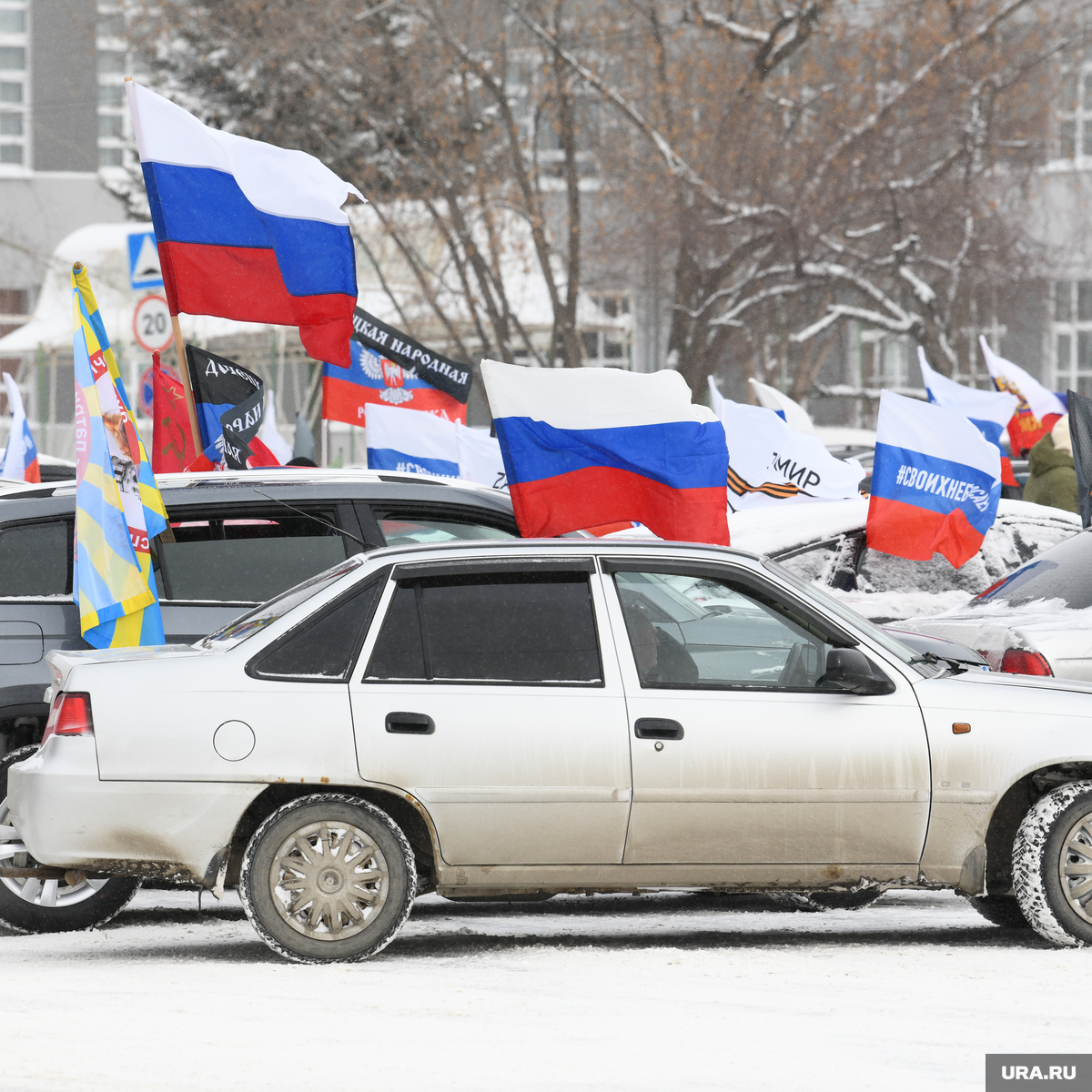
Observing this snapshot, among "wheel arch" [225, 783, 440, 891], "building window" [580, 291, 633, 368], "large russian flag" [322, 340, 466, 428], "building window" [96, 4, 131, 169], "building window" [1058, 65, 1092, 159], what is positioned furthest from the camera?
"building window" [96, 4, 131, 169]

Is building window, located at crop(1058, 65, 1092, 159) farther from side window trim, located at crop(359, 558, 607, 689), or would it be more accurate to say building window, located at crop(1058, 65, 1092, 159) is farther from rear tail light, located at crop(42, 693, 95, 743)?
rear tail light, located at crop(42, 693, 95, 743)

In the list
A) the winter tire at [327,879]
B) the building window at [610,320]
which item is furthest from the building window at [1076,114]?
the winter tire at [327,879]

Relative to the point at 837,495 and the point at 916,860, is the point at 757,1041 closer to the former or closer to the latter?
the point at 916,860

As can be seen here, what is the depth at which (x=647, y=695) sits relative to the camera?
21.3 feet

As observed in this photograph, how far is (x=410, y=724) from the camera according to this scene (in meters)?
6.39

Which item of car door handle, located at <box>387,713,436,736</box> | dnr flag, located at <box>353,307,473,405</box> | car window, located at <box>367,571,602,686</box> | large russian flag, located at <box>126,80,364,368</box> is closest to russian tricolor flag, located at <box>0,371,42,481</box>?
dnr flag, located at <box>353,307,473,405</box>

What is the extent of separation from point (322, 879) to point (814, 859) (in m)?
1.72

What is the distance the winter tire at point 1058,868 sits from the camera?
650cm

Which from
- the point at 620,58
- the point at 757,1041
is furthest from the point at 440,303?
the point at 757,1041

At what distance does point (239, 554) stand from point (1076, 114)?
29.0 meters

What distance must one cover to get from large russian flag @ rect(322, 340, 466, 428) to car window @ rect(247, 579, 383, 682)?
672 cm

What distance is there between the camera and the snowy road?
15.9 feet

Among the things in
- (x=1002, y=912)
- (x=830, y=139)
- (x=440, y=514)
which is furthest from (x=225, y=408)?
(x=830, y=139)

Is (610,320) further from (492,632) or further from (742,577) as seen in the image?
(492,632)
